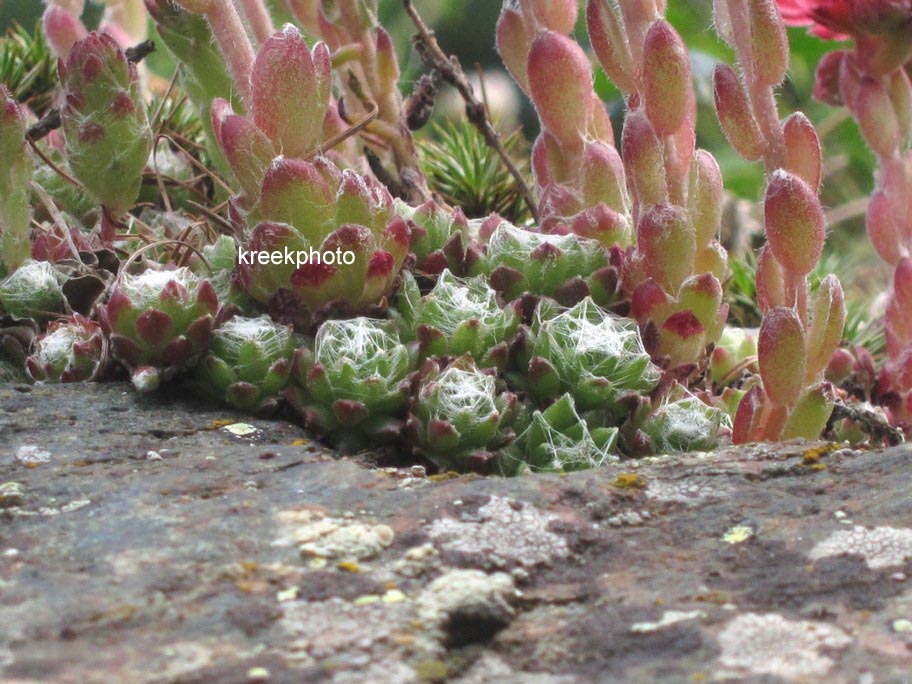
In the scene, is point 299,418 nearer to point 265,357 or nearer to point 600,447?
point 265,357

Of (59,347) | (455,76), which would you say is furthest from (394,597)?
(455,76)

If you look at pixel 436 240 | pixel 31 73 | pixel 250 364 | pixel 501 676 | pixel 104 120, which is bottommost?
pixel 501 676

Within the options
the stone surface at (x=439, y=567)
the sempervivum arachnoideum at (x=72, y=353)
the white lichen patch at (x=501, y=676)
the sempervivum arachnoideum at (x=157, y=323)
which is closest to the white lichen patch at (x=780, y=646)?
the stone surface at (x=439, y=567)

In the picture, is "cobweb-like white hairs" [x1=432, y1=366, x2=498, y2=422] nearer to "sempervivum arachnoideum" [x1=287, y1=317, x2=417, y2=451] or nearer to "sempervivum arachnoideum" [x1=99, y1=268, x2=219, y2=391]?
"sempervivum arachnoideum" [x1=287, y1=317, x2=417, y2=451]

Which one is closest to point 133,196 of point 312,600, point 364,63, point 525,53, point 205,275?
point 205,275

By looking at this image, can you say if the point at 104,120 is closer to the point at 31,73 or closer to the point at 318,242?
the point at 318,242

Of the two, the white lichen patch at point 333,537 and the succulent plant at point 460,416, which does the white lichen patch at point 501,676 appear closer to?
the white lichen patch at point 333,537

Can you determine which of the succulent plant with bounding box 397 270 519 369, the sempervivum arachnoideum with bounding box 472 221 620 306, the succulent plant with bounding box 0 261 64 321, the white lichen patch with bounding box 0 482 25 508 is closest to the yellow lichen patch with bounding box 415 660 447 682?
the white lichen patch with bounding box 0 482 25 508
